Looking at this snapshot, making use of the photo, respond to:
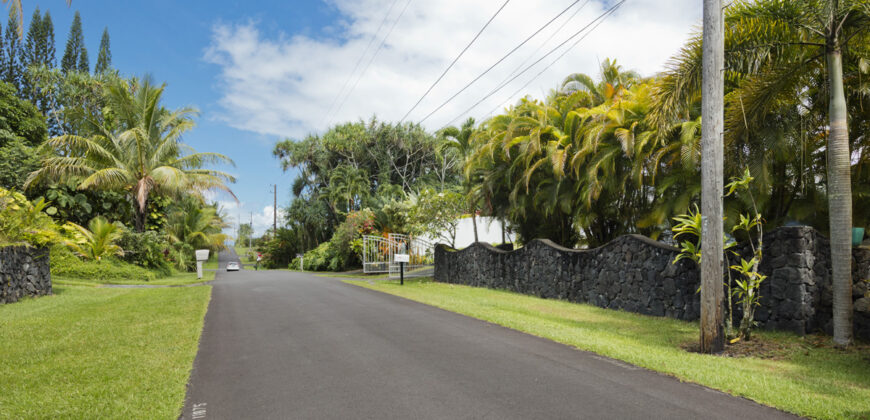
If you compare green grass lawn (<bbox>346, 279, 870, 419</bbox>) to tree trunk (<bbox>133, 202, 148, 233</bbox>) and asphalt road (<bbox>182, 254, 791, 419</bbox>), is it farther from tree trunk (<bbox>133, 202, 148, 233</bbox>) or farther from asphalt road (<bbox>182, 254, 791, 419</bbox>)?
tree trunk (<bbox>133, 202, 148, 233</bbox>)

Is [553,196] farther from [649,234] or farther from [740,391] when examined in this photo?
[740,391]

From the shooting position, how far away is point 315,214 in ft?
127

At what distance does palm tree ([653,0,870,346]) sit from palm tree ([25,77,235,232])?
1859cm

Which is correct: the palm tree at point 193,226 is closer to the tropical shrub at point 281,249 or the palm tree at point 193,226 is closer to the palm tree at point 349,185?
the tropical shrub at point 281,249

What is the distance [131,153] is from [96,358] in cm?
1660

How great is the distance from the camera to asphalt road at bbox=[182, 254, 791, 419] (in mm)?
4098

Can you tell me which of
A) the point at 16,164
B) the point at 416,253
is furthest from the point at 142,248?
Answer: the point at 416,253

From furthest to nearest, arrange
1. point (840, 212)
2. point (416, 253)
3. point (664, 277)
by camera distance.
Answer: point (416, 253) → point (664, 277) → point (840, 212)

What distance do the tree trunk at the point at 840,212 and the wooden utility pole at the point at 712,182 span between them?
152cm

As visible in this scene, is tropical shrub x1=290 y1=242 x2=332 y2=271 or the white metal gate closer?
the white metal gate

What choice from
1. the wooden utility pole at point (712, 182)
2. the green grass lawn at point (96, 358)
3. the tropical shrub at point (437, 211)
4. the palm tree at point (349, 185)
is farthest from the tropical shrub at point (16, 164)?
the wooden utility pole at point (712, 182)

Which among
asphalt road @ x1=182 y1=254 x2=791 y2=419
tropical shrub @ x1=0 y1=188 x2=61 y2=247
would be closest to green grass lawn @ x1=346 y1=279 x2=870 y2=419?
A: asphalt road @ x1=182 y1=254 x2=791 y2=419

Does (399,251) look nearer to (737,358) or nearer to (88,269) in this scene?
(88,269)

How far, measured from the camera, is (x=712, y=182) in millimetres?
6629
